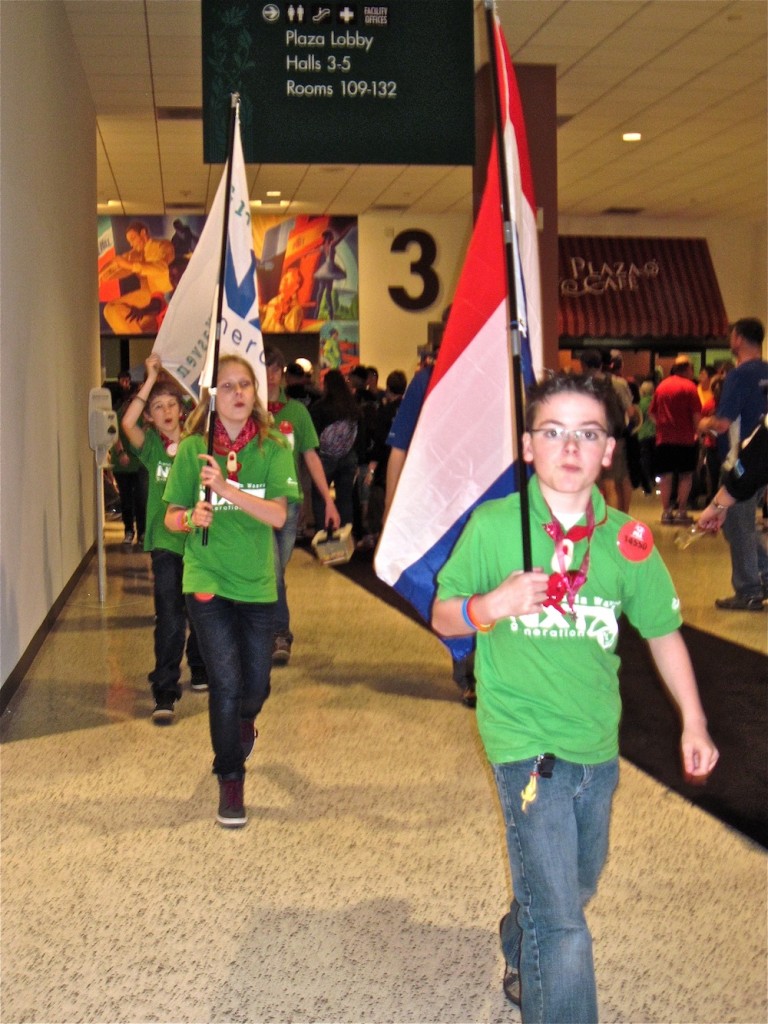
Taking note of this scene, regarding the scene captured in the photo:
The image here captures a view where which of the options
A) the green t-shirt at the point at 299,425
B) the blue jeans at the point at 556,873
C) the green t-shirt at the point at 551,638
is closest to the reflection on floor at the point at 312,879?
the blue jeans at the point at 556,873

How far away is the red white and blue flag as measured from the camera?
3.04m

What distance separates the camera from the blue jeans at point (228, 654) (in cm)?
420

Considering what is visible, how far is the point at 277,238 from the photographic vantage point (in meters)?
19.6

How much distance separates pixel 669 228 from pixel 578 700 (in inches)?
767

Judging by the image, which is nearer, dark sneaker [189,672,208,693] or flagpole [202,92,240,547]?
flagpole [202,92,240,547]

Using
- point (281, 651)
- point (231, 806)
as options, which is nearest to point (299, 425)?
point (281, 651)

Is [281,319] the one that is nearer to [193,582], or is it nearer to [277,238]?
[277,238]

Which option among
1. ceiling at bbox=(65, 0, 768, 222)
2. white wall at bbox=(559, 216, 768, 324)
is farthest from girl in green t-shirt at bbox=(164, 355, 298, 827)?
white wall at bbox=(559, 216, 768, 324)

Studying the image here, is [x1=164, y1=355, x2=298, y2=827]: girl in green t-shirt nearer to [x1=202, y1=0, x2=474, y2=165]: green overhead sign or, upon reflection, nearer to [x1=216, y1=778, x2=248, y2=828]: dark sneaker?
[x1=216, y1=778, x2=248, y2=828]: dark sneaker

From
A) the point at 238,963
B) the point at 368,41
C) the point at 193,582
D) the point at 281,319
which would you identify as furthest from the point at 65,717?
the point at 281,319

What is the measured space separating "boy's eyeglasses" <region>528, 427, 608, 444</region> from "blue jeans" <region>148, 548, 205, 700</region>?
347 centimetres

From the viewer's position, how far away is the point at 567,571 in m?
2.48

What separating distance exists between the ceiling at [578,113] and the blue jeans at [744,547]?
3.93m

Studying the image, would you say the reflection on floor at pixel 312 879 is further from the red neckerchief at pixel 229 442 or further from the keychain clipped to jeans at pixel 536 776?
the red neckerchief at pixel 229 442
